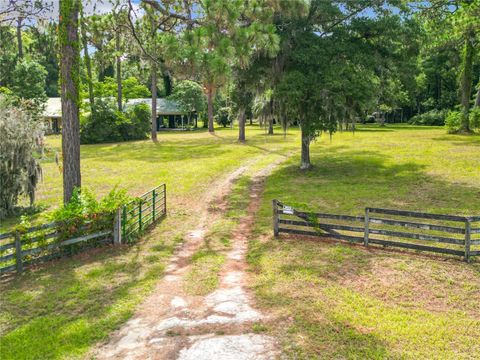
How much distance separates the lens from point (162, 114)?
65375 millimetres

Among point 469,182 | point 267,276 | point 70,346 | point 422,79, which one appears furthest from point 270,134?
point 70,346

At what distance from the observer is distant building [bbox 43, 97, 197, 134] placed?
61.1m

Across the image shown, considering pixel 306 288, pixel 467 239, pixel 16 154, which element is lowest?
pixel 306 288

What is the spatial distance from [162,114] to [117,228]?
5444 centimetres

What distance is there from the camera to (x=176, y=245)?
1326 centimetres

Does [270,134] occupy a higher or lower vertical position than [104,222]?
higher

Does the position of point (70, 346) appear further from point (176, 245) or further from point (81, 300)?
point (176, 245)

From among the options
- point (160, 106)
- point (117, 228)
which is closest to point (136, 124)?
point (160, 106)

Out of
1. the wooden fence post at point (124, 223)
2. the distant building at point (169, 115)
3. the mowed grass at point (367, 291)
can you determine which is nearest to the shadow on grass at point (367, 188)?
the mowed grass at point (367, 291)

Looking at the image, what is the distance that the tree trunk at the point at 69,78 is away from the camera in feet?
42.6

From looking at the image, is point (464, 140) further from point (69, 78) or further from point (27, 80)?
point (27, 80)

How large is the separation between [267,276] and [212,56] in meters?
7.42

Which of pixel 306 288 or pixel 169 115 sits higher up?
pixel 169 115

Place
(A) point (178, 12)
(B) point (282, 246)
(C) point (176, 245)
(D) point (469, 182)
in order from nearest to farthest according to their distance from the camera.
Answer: (B) point (282, 246) < (C) point (176, 245) < (A) point (178, 12) < (D) point (469, 182)
